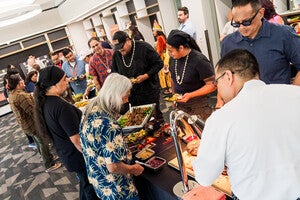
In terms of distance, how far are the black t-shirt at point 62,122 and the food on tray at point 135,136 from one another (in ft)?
1.54

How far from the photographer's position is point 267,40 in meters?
1.88

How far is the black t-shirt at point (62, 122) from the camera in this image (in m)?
2.08

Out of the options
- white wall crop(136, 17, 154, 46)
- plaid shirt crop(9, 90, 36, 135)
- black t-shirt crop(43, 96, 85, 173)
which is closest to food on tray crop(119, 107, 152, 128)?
black t-shirt crop(43, 96, 85, 173)

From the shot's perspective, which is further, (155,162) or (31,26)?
(31,26)

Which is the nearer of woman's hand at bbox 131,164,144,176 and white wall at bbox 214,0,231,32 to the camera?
woman's hand at bbox 131,164,144,176

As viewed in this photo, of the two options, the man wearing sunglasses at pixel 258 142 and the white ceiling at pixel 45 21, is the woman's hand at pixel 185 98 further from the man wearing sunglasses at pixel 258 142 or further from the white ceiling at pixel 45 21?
the white ceiling at pixel 45 21

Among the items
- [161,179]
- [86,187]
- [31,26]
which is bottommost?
[86,187]

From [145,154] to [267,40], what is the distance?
1273 millimetres

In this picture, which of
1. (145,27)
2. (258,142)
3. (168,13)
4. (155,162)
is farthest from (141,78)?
(145,27)

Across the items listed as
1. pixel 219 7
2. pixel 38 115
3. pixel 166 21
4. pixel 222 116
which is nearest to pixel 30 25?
pixel 166 21

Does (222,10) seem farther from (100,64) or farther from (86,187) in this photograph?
(86,187)

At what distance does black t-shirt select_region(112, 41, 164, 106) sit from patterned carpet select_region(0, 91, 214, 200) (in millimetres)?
1553

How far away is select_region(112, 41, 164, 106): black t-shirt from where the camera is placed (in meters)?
3.13

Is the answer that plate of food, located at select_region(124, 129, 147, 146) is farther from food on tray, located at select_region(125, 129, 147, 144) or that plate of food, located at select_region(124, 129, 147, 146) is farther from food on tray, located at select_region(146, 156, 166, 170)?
food on tray, located at select_region(146, 156, 166, 170)
